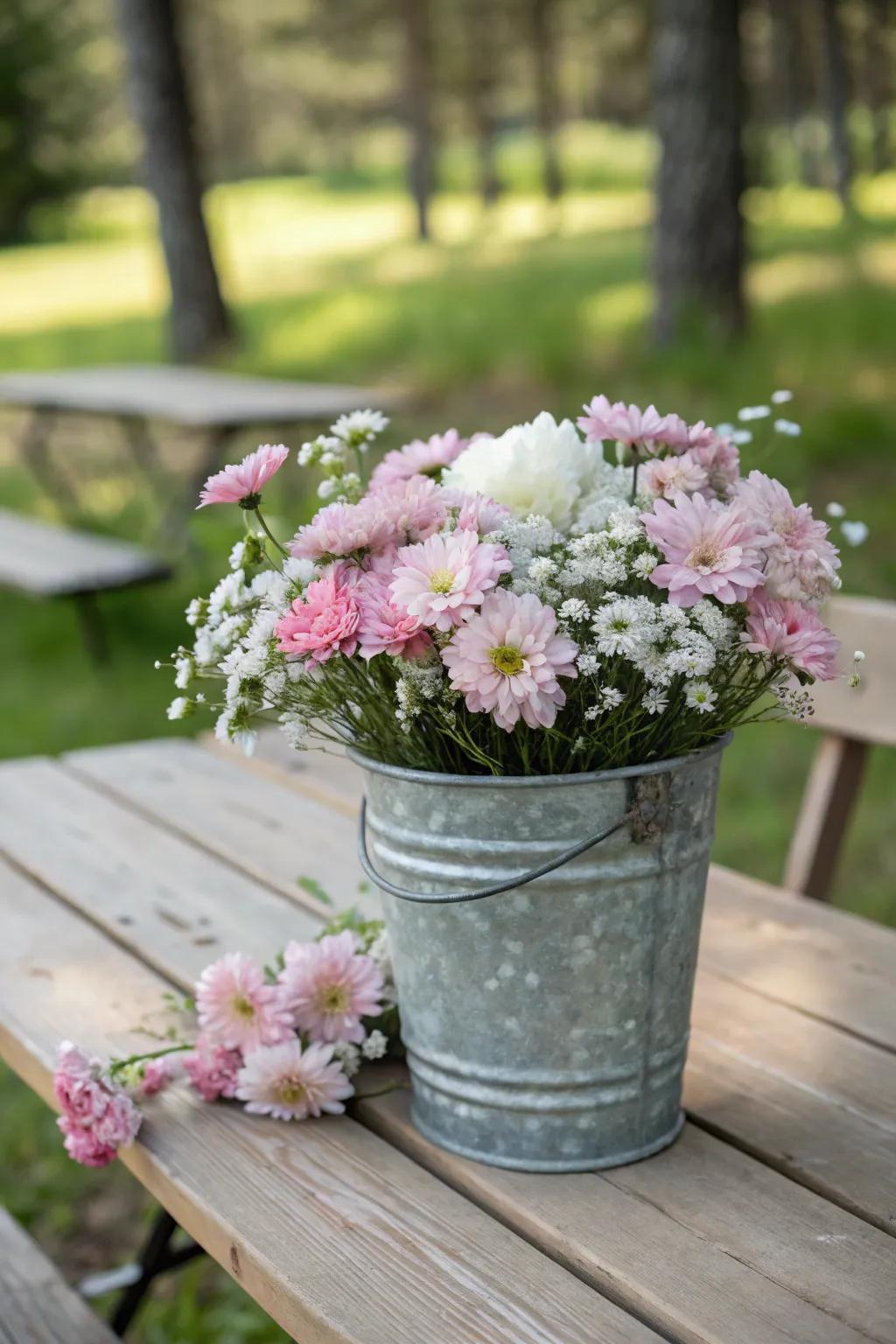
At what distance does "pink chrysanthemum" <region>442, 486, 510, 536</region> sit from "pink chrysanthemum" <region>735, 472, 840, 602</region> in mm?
175

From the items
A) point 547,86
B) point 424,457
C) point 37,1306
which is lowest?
point 37,1306

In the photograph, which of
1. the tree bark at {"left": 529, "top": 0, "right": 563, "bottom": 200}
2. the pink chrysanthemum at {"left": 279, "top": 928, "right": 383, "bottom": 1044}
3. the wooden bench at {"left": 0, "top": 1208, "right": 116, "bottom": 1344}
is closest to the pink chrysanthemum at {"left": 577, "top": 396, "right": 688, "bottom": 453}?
the pink chrysanthemum at {"left": 279, "top": 928, "right": 383, "bottom": 1044}

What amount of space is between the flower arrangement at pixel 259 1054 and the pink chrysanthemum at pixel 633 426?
1.58 feet

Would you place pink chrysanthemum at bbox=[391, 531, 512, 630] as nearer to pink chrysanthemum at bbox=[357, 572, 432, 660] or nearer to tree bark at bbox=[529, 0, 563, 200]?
pink chrysanthemum at bbox=[357, 572, 432, 660]

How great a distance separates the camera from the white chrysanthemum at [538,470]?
3.90ft

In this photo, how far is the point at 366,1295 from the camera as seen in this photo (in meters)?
1.05

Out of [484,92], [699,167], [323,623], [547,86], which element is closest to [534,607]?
[323,623]

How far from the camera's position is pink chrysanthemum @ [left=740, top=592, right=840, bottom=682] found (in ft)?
3.59

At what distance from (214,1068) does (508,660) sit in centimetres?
50

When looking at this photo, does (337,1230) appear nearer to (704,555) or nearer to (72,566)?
(704,555)

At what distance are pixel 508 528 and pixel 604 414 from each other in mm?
177

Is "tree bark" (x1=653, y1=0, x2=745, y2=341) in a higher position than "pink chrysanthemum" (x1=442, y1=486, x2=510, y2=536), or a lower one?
higher

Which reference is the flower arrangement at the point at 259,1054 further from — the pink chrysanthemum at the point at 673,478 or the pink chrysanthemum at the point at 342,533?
the pink chrysanthemum at the point at 673,478

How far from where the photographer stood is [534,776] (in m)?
1.11
